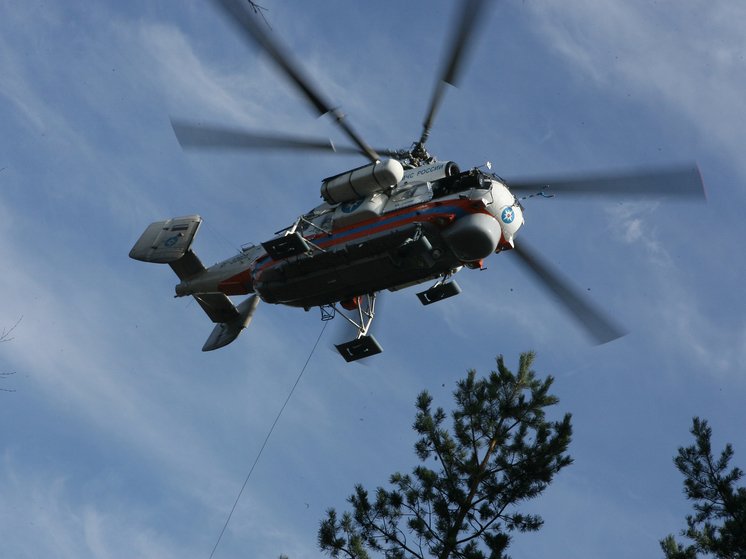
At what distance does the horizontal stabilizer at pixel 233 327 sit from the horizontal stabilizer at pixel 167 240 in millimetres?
2096

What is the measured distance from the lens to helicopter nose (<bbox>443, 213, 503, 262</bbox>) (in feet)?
42.2

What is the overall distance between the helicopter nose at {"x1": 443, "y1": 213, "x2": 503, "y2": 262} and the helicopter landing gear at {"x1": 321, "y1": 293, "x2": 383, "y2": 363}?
111 inches

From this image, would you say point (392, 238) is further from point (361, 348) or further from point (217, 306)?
point (217, 306)

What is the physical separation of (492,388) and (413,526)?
11.6 ft

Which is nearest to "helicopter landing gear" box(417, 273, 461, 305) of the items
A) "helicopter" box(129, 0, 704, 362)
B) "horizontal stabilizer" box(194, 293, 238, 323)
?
"helicopter" box(129, 0, 704, 362)

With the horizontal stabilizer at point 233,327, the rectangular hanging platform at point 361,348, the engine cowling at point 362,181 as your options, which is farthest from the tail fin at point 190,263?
the engine cowling at point 362,181

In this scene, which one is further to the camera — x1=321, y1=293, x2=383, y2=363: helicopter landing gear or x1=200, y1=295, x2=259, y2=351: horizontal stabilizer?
x1=200, y1=295, x2=259, y2=351: horizontal stabilizer

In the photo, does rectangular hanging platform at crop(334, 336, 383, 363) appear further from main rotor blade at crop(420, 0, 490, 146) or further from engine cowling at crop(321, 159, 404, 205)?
main rotor blade at crop(420, 0, 490, 146)

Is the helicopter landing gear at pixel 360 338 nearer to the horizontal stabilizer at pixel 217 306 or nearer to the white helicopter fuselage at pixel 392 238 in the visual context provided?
the white helicopter fuselage at pixel 392 238

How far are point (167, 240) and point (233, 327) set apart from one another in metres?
2.88

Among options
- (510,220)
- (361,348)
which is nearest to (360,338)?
(361,348)

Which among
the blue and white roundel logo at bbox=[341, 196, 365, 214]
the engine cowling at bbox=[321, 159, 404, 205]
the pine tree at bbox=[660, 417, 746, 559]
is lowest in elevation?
the pine tree at bbox=[660, 417, 746, 559]

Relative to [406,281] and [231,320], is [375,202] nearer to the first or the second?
[406,281]

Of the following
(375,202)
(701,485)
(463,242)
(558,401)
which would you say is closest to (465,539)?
(558,401)
